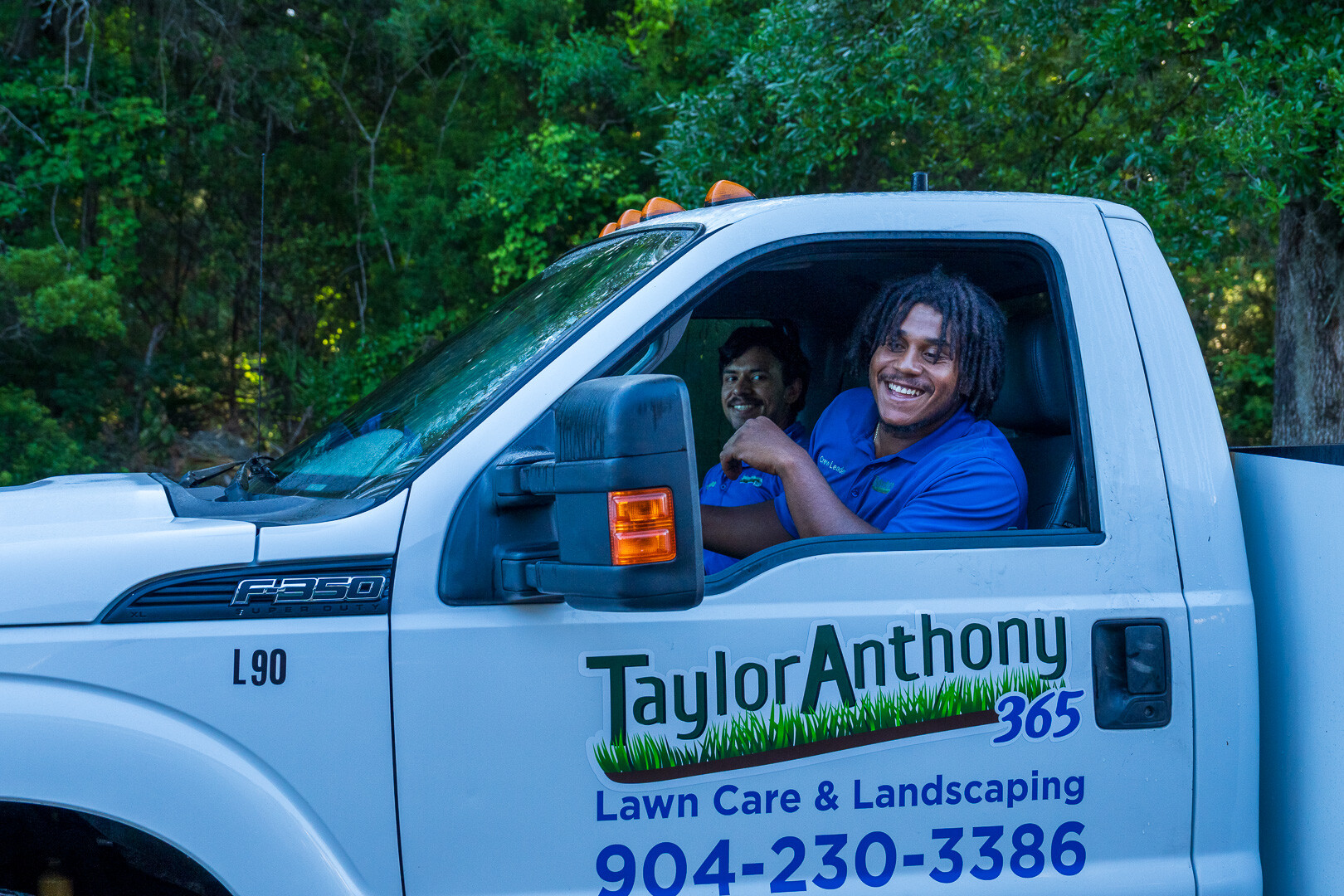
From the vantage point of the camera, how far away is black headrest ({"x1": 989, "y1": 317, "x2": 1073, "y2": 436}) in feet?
8.23

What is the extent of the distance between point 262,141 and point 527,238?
2.98m

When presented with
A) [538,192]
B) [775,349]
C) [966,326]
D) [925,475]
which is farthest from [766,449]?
[538,192]

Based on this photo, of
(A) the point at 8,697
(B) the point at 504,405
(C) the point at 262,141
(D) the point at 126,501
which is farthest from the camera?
(C) the point at 262,141

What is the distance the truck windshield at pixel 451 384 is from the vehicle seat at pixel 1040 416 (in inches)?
34.7

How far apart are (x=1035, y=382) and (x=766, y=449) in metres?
0.65

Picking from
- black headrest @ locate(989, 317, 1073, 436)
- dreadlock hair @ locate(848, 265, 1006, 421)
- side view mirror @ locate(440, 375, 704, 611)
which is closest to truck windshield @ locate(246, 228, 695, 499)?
side view mirror @ locate(440, 375, 704, 611)

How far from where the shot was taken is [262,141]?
10.7m

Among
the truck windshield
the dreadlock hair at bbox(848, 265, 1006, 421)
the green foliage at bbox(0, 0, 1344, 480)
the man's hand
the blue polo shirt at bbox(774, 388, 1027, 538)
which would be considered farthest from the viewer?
the green foliage at bbox(0, 0, 1344, 480)

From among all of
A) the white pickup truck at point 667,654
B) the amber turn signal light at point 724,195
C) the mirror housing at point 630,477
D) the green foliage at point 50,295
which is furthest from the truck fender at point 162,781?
the green foliage at point 50,295

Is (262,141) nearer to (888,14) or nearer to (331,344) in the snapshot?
(331,344)

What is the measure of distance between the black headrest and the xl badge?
57.1 inches

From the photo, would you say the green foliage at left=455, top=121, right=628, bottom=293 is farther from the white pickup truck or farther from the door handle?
the door handle

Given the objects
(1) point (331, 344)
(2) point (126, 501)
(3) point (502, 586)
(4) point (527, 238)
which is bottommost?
(3) point (502, 586)

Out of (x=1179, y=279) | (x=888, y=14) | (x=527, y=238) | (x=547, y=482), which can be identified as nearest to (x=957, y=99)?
(x=888, y=14)
